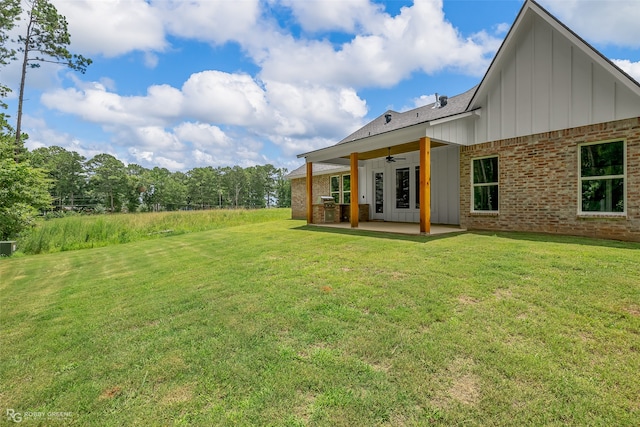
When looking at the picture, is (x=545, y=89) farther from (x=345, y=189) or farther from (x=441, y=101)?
(x=345, y=189)

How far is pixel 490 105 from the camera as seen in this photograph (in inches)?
397

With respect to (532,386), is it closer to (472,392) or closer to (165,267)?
(472,392)

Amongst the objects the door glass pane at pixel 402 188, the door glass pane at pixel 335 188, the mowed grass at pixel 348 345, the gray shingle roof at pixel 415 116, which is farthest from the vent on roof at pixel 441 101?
the mowed grass at pixel 348 345

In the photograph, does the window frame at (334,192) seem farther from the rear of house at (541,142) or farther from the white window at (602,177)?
the white window at (602,177)

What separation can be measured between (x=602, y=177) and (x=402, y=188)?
7.34m

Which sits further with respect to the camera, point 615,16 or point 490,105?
point 490,105

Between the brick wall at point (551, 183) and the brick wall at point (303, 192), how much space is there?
31.4 ft

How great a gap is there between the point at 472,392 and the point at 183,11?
45.1 feet

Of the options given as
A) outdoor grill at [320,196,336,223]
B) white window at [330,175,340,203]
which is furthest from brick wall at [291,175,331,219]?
outdoor grill at [320,196,336,223]

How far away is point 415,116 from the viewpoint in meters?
15.4

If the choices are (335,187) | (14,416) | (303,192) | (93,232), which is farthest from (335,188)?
(14,416)

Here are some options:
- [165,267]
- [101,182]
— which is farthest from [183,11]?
[101,182]

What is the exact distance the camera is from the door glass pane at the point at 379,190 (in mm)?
15409

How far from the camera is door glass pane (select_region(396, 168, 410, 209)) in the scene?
14.2 metres
